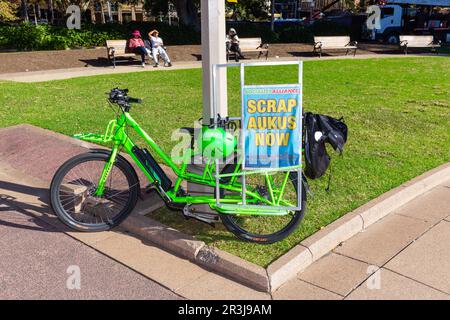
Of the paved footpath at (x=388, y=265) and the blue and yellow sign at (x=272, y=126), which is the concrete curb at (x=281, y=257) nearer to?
the paved footpath at (x=388, y=265)

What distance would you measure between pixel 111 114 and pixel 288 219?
524 cm

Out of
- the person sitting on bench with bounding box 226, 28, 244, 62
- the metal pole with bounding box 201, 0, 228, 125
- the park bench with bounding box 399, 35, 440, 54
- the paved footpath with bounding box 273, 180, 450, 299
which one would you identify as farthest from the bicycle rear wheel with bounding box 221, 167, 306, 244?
the park bench with bounding box 399, 35, 440, 54

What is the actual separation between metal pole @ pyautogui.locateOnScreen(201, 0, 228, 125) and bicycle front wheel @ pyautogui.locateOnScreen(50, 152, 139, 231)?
101 centimetres

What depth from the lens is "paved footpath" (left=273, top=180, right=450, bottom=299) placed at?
334 centimetres

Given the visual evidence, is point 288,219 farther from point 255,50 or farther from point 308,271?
point 255,50

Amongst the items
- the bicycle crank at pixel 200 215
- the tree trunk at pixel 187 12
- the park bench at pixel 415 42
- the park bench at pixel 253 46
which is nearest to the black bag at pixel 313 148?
the bicycle crank at pixel 200 215

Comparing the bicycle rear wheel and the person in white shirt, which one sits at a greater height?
the person in white shirt

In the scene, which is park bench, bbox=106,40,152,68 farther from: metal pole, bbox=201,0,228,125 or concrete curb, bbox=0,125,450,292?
metal pole, bbox=201,0,228,125

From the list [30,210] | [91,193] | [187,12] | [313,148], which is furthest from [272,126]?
[187,12]

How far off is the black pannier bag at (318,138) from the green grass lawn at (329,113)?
0.66 meters

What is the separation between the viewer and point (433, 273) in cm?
357

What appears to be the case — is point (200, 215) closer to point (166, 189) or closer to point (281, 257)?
point (166, 189)

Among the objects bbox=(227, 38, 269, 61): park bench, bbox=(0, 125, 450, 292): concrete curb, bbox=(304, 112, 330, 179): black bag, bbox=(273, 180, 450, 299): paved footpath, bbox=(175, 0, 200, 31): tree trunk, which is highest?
bbox=(175, 0, 200, 31): tree trunk
